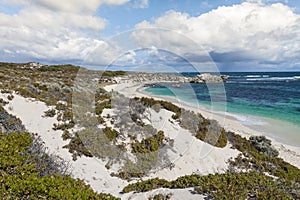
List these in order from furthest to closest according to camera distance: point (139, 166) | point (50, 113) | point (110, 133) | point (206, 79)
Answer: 1. point (206, 79)
2. point (50, 113)
3. point (110, 133)
4. point (139, 166)

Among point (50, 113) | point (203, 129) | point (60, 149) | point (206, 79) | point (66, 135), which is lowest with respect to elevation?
point (203, 129)

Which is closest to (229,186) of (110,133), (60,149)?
(110,133)

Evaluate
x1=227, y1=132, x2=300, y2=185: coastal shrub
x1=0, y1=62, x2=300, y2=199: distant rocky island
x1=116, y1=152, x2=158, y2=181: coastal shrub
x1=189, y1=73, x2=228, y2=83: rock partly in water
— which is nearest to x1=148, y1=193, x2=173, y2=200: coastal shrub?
x1=0, y1=62, x2=300, y2=199: distant rocky island

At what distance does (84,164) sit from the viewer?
884 centimetres

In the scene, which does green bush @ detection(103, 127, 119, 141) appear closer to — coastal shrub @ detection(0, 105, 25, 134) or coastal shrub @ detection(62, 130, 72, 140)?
coastal shrub @ detection(62, 130, 72, 140)

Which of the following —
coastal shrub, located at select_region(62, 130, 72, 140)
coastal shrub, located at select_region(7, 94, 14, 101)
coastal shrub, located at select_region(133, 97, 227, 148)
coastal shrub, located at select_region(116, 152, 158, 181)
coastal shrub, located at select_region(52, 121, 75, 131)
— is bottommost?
coastal shrub, located at select_region(116, 152, 158, 181)

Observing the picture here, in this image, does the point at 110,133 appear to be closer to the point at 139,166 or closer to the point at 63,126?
the point at 139,166

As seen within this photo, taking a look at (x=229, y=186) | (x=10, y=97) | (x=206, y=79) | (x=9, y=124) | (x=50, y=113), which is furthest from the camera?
(x=206, y=79)

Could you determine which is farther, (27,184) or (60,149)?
(60,149)

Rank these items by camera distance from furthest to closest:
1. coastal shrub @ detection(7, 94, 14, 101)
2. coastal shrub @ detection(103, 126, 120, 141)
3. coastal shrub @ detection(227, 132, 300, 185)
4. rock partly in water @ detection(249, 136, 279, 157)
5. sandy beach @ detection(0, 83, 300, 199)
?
1. coastal shrub @ detection(7, 94, 14, 101)
2. rock partly in water @ detection(249, 136, 279, 157)
3. coastal shrub @ detection(103, 126, 120, 141)
4. coastal shrub @ detection(227, 132, 300, 185)
5. sandy beach @ detection(0, 83, 300, 199)

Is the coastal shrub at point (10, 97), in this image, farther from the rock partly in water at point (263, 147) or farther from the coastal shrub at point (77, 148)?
the rock partly in water at point (263, 147)

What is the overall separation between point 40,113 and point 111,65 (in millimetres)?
5200

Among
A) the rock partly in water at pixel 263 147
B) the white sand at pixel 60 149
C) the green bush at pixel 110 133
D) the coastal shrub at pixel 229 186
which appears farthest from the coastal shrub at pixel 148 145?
the rock partly in water at pixel 263 147

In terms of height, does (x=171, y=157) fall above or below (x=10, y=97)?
below
